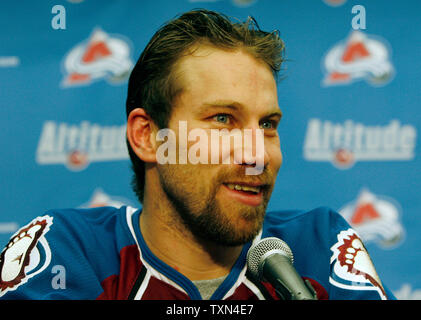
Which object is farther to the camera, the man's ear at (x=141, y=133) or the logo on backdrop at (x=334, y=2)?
the logo on backdrop at (x=334, y=2)

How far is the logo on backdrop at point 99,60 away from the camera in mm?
2430

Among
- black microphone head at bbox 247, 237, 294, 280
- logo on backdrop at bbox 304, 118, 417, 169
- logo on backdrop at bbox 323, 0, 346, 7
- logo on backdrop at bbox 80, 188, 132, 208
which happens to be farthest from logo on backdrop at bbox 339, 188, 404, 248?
black microphone head at bbox 247, 237, 294, 280

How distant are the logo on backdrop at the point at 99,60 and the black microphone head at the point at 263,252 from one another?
5.29 ft

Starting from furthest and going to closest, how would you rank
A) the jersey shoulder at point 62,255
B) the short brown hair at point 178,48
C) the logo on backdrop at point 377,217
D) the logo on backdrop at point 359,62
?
the logo on backdrop at point 359,62 → the logo on backdrop at point 377,217 → the short brown hair at point 178,48 → the jersey shoulder at point 62,255

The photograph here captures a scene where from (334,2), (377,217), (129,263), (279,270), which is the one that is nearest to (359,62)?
(334,2)

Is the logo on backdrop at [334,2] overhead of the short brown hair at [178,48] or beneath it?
overhead

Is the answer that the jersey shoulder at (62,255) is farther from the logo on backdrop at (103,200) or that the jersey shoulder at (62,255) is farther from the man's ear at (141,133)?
the logo on backdrop at (103,200)

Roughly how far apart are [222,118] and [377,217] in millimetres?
1315

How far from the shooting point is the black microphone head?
3.21 feet

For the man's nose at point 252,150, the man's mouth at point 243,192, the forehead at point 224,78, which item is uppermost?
the forehead at point 224,78

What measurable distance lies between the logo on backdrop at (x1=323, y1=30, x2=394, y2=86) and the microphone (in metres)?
1.52

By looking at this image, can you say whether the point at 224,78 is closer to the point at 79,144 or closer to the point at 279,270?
the point at 279,270

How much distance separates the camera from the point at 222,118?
122cm

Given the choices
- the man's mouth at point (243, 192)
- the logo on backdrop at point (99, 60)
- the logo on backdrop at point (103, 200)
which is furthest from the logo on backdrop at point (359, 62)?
the man's mouth at point (243, 192)
